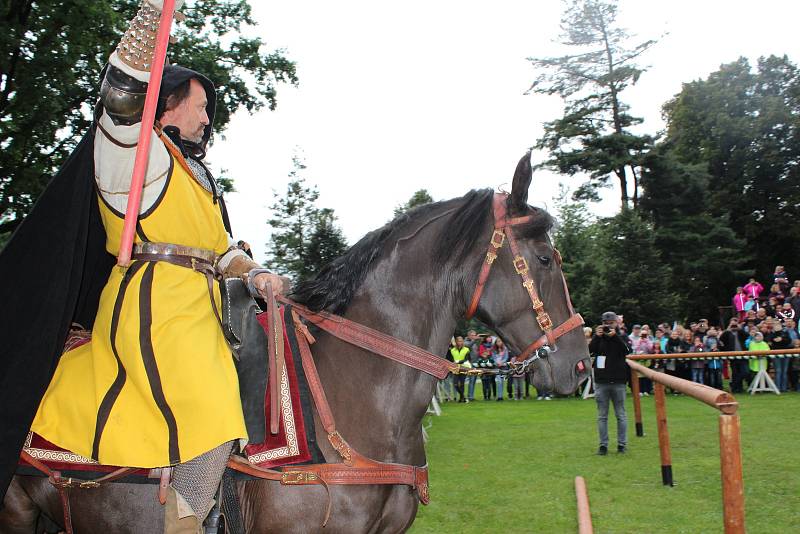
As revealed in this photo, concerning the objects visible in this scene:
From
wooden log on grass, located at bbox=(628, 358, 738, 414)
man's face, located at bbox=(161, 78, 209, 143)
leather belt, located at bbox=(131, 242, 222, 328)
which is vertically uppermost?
man's face, located at bbox=(161, 78, 209, 143)

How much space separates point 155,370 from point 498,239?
159 centimetres

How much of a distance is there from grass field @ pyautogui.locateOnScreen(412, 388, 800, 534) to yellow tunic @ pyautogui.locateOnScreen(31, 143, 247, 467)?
15.4ft

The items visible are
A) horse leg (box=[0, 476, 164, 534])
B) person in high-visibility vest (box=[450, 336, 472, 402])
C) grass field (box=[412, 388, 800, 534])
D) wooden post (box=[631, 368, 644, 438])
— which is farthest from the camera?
person in high-visibility vest (box=[450, 336, 472, 402])

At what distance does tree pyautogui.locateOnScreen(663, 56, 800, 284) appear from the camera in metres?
41.2

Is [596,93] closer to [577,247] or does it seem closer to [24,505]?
[577,247]

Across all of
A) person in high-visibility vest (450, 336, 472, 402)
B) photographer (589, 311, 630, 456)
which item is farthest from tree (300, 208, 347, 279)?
photographer (589, 311, 630, 456)

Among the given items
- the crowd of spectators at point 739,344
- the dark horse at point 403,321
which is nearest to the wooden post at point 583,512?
the dark horse at point 403,321

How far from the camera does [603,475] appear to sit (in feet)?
30.4

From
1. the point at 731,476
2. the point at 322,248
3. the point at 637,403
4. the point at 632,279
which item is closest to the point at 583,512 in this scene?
the point at 731,476

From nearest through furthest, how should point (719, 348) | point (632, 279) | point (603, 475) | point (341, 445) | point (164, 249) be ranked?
1. point (164, 249)
2. point (341, 445)
3. point (603, 475)
4. point (719, 348)
5. point (632, 279)

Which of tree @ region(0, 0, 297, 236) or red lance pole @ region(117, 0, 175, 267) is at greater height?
tree @ region(0, 0, 297, 236)

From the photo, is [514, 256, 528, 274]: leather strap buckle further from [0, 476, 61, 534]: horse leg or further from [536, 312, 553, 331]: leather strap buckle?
[0, 476, 61, 534]: horse leg

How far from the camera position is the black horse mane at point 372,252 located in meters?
3.18

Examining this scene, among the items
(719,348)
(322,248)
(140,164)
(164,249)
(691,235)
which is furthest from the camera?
(691,235)
